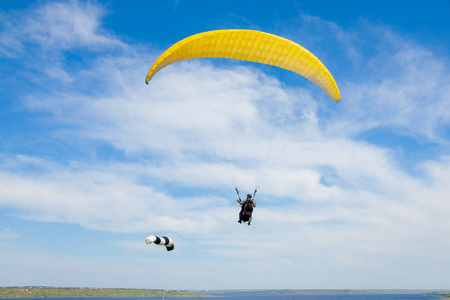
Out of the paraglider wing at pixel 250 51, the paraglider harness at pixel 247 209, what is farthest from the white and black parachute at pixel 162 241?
the paraglider wing at pixel 250 51

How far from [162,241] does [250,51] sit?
876cm

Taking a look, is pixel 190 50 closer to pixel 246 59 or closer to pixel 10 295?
pixel 246 59

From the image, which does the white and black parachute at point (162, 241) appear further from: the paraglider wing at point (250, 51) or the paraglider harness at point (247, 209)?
the paraglider wing at point (250, 51)

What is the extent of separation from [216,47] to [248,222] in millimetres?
7627

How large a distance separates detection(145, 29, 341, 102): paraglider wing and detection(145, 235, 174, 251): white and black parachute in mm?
6202

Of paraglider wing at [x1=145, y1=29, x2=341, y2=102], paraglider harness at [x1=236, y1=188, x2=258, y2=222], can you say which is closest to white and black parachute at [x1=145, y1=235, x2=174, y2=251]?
paraglider harness at [x1=236, y1=188, x2=258, y2=222]

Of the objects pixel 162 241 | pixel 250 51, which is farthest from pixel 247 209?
pixel 250 51

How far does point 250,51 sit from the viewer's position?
15.7 meters

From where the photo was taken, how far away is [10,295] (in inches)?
7672

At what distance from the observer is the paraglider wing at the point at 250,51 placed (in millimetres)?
14484

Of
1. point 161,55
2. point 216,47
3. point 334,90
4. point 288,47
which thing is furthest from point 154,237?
point 334,90

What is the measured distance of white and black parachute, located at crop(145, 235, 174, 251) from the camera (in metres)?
11.0

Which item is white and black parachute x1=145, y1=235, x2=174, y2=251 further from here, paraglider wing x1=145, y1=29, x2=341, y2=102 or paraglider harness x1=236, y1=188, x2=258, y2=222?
paraglider wing x1=145, y1=29, x2=341, y2=102

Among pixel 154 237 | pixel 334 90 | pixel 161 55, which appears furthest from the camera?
pixel 334 90
